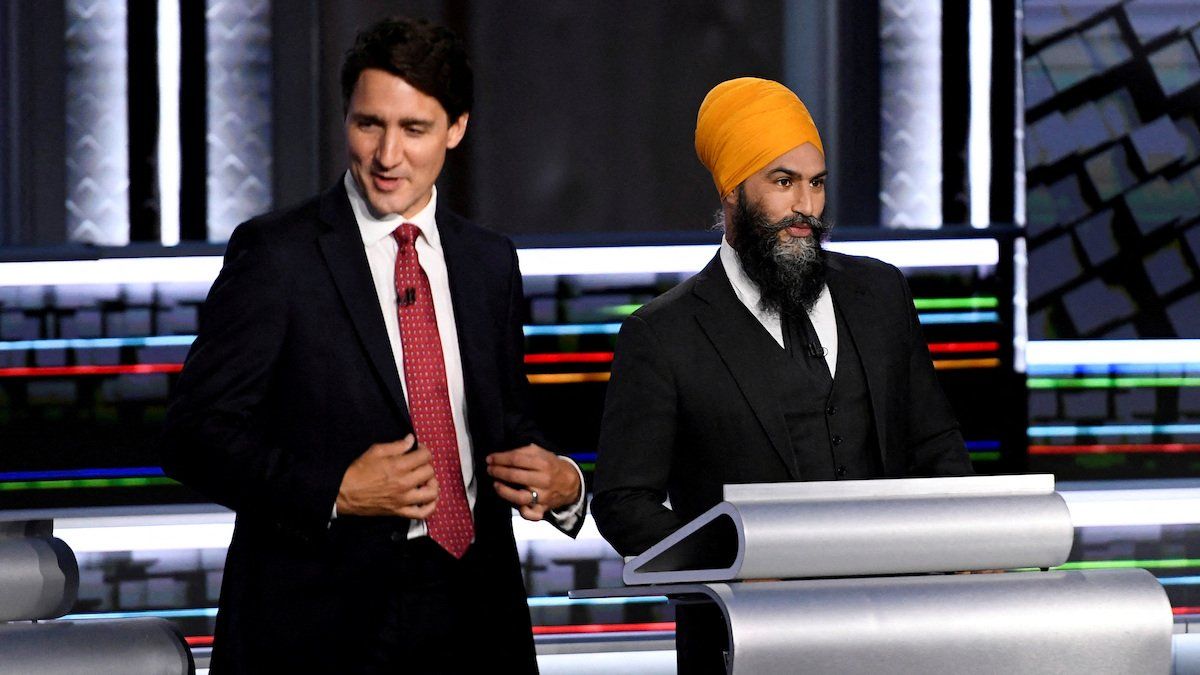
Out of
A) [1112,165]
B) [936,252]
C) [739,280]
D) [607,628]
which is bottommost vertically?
[607,628]

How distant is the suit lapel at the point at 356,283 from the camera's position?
204 cm

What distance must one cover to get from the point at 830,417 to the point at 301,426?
0.82 meters

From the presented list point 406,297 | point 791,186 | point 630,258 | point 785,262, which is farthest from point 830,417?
point 630,258

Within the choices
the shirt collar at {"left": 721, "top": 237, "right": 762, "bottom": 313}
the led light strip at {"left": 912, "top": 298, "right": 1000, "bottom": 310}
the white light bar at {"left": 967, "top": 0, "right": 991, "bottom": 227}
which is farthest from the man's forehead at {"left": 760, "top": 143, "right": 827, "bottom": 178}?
the white light bar at {"left": 967, "top": 0, "right": 991, "bottom": 227}

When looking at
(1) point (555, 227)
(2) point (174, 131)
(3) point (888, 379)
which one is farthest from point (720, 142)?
(2) point (174, 131)

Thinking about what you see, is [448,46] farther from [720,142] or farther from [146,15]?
[146,15]

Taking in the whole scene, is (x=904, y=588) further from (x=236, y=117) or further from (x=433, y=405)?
(x=236, y=117)

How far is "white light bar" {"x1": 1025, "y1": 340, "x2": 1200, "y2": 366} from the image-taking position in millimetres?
4340

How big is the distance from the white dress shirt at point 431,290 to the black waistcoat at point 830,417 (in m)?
0.42

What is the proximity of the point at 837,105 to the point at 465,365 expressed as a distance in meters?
2.45

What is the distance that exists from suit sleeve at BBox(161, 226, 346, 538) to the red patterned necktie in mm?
154

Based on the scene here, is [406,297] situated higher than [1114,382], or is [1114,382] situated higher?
[406,297]

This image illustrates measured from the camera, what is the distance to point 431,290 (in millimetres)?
2131

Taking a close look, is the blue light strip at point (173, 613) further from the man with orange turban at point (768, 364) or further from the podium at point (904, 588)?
the podium at point (904, 588)
